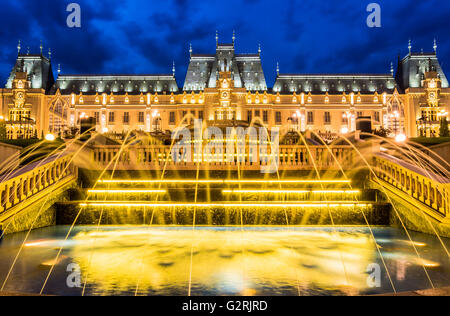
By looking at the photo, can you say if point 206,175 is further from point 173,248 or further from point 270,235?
point 173,248

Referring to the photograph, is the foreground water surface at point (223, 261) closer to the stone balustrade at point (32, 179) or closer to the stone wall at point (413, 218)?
the stone wall at point (413, 218)

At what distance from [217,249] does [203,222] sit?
9.32 feet

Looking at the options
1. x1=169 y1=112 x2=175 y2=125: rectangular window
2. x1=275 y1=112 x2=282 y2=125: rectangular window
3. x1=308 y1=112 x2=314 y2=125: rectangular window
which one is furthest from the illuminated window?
x1=308 y1=112 x2=314 y2=125: rectangular window

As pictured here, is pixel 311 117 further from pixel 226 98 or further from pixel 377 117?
pixel 226 98

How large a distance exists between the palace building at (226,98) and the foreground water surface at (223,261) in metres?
59.8

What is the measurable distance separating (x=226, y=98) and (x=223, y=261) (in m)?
63.6

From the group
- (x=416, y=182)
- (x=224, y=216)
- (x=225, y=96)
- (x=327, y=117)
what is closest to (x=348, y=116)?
(x=327, y=117)

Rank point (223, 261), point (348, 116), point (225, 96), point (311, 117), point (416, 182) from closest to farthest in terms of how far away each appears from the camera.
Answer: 1. point (223, 261)
2. point (416, 182)
3. point (225, 96)
4. point (348, 116)
5. point (311, 117)

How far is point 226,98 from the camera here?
6850cm

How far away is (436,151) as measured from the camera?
14.9 metres

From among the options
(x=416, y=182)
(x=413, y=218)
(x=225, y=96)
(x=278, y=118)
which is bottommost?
(x=413, y=218)

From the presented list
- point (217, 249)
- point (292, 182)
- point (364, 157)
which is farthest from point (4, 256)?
point (364, 157)

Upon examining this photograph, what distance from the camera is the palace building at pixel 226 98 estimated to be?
227 ft

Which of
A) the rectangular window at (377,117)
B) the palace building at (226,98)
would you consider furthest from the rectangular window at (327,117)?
the rectangular window at (377,117)
